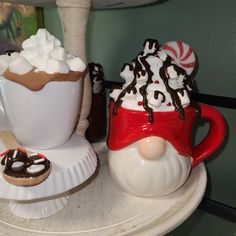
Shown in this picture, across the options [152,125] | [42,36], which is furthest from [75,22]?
[152,125]

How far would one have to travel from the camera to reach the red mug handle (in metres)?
0.48

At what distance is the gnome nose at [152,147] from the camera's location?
42 centimetres

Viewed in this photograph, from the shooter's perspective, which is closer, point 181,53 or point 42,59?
point 42,59

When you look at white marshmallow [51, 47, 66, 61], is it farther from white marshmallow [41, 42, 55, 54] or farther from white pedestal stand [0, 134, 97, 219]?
white pedestal stand [0, 134, 97, 219]

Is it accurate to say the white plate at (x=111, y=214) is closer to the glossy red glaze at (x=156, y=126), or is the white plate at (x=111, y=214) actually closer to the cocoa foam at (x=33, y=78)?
the glossy red glaze at (x=156, y=126)

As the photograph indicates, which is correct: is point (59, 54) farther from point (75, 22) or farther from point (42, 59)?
point (75, 22)

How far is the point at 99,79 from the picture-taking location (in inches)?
25.5

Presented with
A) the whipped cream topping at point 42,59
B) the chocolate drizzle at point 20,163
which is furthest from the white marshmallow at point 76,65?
the chocolate drizzle at point 20,163

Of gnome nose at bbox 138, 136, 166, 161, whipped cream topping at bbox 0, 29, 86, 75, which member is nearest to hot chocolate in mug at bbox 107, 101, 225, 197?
gnome nose at bbox 138, 136, 166, 161

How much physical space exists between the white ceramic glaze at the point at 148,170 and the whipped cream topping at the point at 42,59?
0.47 feet

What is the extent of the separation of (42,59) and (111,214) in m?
0.24

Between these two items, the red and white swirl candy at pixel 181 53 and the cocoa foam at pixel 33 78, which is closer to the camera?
the cocoa foam at pixel 33 78

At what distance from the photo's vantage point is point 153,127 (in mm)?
430

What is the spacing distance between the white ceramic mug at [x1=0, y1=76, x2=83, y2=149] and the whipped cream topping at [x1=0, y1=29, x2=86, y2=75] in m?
0.02
